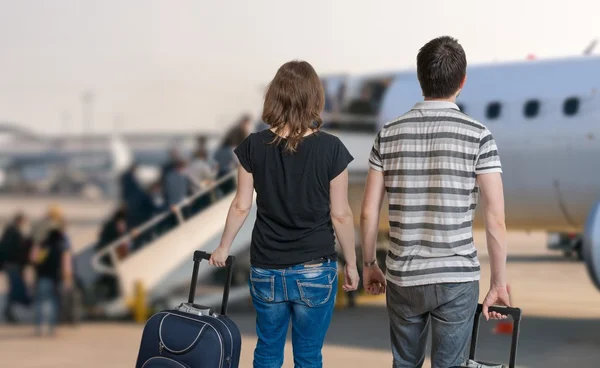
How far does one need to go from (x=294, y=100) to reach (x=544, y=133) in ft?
24.9

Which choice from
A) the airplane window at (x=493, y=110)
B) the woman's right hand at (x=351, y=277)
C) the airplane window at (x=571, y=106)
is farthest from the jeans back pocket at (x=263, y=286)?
the airplane window at (x=493, y=110)

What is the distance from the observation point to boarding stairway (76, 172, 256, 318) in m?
11.1

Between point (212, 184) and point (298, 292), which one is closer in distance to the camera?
point (298, 292)

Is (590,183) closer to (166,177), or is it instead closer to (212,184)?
(212,184)

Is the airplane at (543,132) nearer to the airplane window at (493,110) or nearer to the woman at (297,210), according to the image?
the airplane window at (493,110)

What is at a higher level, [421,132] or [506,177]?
[421,132]

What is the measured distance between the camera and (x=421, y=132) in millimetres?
3611

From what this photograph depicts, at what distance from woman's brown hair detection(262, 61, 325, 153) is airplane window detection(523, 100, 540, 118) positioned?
761 cm

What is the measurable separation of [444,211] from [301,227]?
651 mm

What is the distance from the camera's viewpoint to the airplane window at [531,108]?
1101 centimetres

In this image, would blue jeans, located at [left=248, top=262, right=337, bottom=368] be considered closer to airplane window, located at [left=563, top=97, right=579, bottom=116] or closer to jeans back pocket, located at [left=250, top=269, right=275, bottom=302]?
jeans back pocket, located at [left=250, top=269, right=275, bottom=302]

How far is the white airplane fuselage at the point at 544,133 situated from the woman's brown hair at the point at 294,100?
7.29 meters

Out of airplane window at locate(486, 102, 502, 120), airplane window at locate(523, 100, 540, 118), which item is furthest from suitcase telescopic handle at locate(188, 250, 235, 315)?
airplane window at locate(486, 102, 502, 120)

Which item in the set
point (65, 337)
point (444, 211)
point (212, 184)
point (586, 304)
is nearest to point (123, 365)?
point (65, 337)
